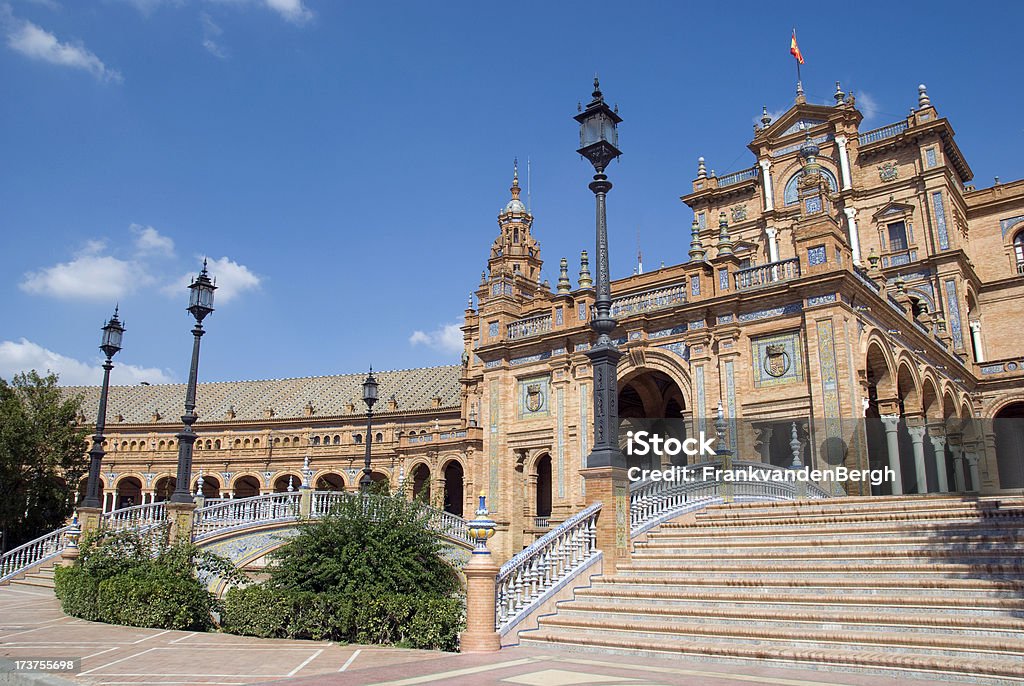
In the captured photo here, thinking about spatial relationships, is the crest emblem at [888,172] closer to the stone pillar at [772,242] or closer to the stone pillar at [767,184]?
the stone pillar at [767,184]

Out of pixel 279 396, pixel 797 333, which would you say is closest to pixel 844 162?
pixel 797 333

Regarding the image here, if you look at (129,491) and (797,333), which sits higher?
(797,333)

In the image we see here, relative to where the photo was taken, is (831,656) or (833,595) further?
(833,595)

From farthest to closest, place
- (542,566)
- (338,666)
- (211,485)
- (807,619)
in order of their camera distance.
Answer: (211,485)
(542,566)
(807,619)
(338,666)

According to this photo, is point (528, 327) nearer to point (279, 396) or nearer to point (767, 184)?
point (767, 184)

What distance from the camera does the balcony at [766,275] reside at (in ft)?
84.4

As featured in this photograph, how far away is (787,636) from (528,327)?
77.7 ft

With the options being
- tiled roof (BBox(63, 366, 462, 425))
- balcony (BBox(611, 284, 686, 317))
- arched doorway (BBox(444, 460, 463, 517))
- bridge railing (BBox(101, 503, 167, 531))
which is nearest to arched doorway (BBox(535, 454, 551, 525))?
balcony (BBox(611, 284, 686, 317))

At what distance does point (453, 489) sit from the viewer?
165 ft

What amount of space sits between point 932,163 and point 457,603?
3523cm

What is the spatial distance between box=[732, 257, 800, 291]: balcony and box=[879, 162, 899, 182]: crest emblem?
55.0 ft

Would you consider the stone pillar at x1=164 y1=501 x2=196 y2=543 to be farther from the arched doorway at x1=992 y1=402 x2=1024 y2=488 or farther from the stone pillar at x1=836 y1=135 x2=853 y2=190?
the stone pillar at x1=836 y1=135 x2=853 y2=190

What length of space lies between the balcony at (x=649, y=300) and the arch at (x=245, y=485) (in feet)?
153

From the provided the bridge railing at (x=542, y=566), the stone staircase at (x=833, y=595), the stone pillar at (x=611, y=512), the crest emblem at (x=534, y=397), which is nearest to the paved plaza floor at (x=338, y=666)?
the stone staircase at (x=833, y=595)
